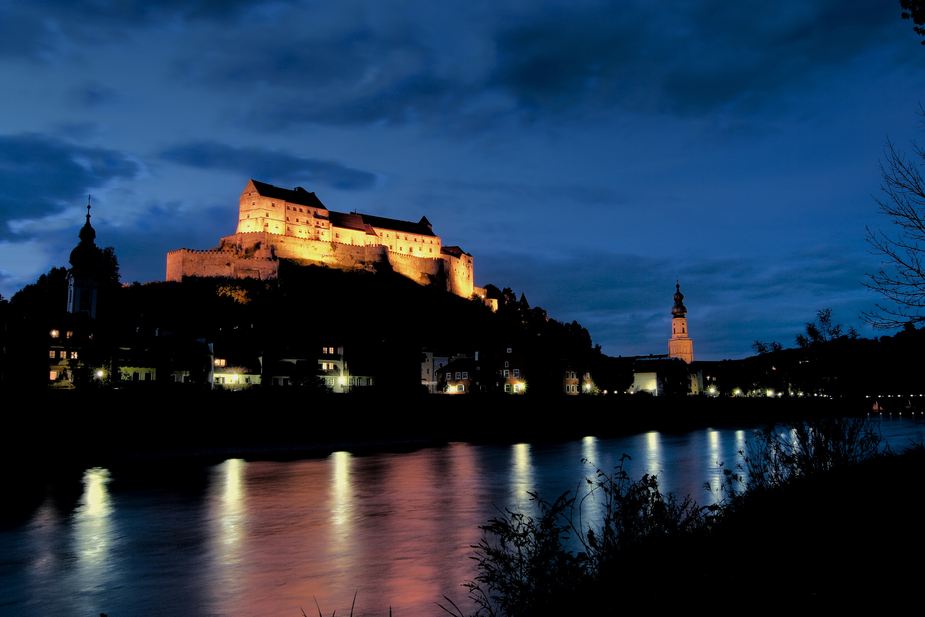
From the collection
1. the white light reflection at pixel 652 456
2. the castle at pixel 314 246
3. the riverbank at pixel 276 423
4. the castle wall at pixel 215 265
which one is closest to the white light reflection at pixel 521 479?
the white light reflection at pixel 652 456

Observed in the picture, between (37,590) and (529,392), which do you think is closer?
(37,590)

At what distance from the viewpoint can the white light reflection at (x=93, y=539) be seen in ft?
47.6

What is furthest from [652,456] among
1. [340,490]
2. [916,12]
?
[916,12]

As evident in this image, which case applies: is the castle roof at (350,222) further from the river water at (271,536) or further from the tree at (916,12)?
the tree at (916,12)

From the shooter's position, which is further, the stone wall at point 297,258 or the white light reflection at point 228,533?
the stone wall at point 297,258

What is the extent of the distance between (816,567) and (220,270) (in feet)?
347

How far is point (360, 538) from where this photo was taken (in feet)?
60.1

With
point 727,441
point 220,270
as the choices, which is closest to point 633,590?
point 727,441

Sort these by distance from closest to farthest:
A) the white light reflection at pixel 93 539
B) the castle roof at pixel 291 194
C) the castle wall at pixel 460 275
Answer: the white light reflection at pixel 93 539
the castle roof at pixel 291 194
the castle wall at pixel 460 275

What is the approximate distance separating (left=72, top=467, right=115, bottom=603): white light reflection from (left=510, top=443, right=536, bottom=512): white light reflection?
1195cm

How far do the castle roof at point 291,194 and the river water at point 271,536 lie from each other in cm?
8834

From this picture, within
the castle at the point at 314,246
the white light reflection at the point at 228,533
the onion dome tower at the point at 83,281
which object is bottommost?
the white light reflection at the point at 228,533

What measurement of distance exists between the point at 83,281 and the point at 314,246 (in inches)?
1791

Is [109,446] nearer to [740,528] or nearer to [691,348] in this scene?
[740,528]
